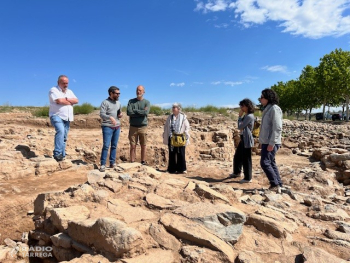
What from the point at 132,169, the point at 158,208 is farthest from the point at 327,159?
the point at 158,208

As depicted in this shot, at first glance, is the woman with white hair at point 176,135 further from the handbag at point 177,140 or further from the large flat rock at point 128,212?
the large flat rock at point 128,212

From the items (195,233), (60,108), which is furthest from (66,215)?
(60,108)

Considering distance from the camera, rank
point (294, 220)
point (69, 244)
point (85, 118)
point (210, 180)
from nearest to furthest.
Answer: point (69, 244) < point (294, 220) < point (210, 180) < point (85, 118)

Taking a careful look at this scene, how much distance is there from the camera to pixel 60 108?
520cm

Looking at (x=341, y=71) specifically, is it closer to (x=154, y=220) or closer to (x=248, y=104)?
(x=248, y=104)

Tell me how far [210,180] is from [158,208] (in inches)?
110

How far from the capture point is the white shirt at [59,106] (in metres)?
5.08

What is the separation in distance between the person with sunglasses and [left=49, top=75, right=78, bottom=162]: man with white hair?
386cm

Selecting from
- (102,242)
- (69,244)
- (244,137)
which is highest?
(244,137)

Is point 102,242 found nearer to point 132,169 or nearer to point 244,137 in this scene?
point 132,169

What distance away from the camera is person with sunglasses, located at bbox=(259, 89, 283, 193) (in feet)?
13.6

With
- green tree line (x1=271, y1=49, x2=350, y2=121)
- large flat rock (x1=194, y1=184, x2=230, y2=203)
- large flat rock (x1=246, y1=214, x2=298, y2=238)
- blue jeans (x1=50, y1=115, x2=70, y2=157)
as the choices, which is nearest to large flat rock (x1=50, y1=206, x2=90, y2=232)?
large flat rock (x1=194, y1=184, x2=230, y2=203)

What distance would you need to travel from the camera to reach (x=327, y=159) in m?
7.55

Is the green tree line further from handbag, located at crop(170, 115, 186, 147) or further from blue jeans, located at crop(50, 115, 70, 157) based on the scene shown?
blue jeans, located at crop(50, 115, 70, 157)
